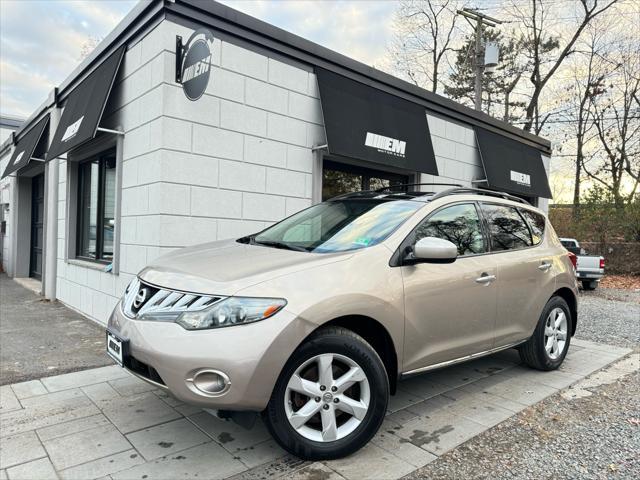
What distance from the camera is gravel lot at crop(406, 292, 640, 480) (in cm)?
262

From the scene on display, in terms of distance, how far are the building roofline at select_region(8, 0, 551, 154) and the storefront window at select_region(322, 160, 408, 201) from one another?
1401 millimetres

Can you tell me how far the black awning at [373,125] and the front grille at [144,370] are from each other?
4338 mm

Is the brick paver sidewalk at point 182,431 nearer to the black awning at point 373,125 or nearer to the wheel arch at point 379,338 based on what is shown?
the wheel arch at point 379,338

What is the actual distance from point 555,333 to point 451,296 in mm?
1937

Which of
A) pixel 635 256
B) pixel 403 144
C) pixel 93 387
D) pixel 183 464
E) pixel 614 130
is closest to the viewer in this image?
pixel 183 464

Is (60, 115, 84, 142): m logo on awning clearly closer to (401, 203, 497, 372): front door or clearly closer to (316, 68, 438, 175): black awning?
(316, 68, 438, 175): black awning

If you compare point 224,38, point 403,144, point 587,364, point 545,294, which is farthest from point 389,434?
point 403,144

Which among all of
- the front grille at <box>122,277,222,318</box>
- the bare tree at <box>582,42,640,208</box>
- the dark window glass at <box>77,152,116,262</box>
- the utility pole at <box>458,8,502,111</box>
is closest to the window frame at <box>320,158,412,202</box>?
the dark window glass at <box>77,152,116,262</box>

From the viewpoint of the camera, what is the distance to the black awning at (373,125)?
6484 millimetres

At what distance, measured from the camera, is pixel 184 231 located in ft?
17.0

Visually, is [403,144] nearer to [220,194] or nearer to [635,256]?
[220,194]

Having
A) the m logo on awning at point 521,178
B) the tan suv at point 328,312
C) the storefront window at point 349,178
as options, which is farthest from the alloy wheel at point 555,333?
the m logo on awning at point 521,178

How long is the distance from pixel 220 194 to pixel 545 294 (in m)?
3.76

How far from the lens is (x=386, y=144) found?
281 inches
